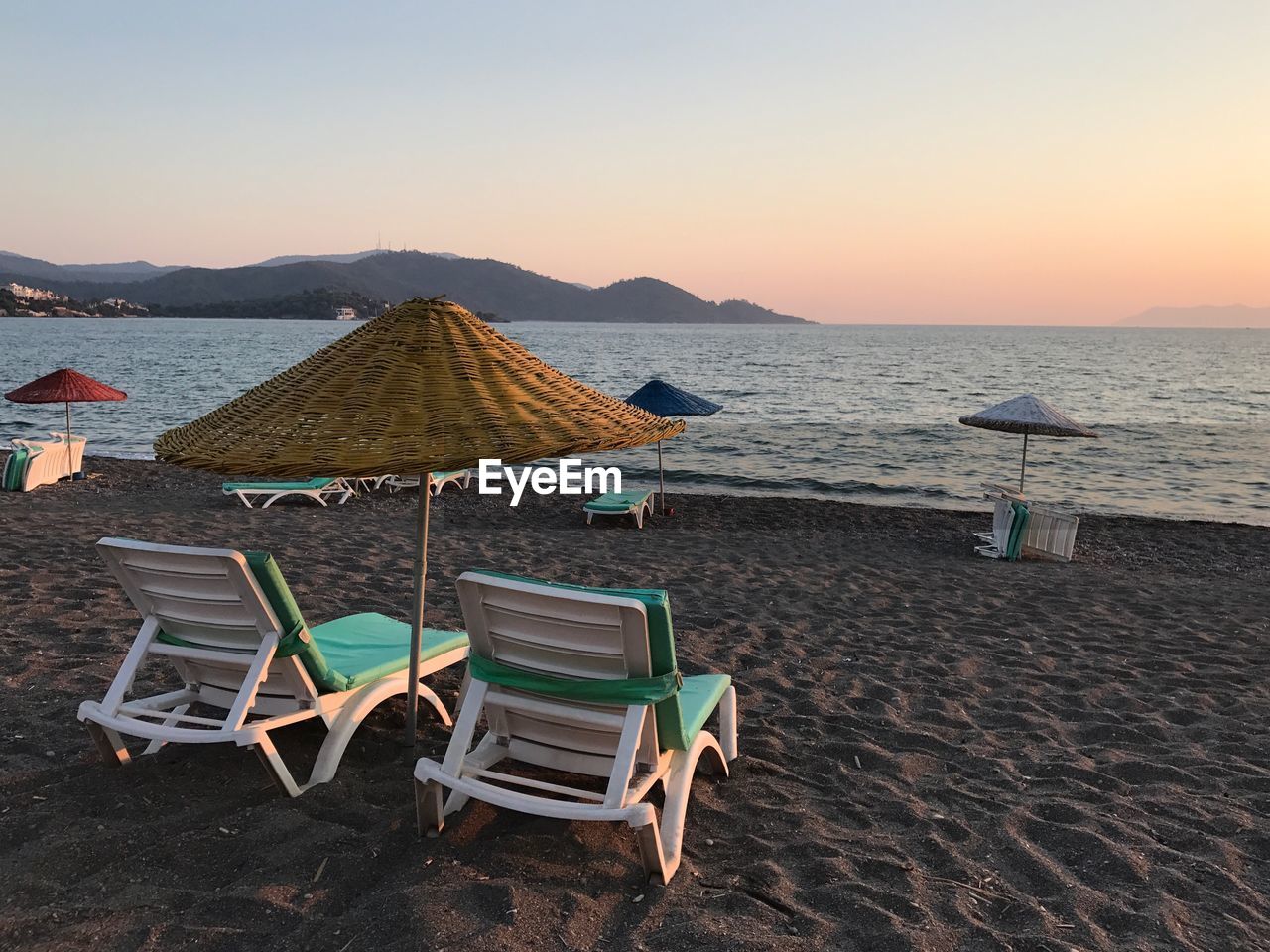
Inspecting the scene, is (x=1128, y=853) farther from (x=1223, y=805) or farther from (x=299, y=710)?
(x=299, y=710)

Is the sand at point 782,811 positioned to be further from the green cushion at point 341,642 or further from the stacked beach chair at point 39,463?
the stacked beach chair at point 39,463

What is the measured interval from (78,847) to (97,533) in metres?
6.42

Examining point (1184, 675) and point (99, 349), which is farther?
point (99, 349)

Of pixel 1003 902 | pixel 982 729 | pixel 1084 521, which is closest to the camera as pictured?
pixel 1003 902

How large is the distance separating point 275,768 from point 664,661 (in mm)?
1507

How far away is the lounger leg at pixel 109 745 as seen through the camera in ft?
11.0

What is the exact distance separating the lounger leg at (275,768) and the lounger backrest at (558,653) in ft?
2.59

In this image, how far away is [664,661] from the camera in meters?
2.72

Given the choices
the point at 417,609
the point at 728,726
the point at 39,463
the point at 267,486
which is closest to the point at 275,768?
the point at 417,609

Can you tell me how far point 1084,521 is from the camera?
551 inches

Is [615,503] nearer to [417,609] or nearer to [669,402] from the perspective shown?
[669,402]

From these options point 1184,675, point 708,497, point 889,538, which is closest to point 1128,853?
point 1184,675

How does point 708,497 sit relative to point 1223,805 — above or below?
below

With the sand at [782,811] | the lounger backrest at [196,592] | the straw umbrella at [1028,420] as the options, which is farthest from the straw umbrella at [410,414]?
the straw umbrella at [1028,420]
